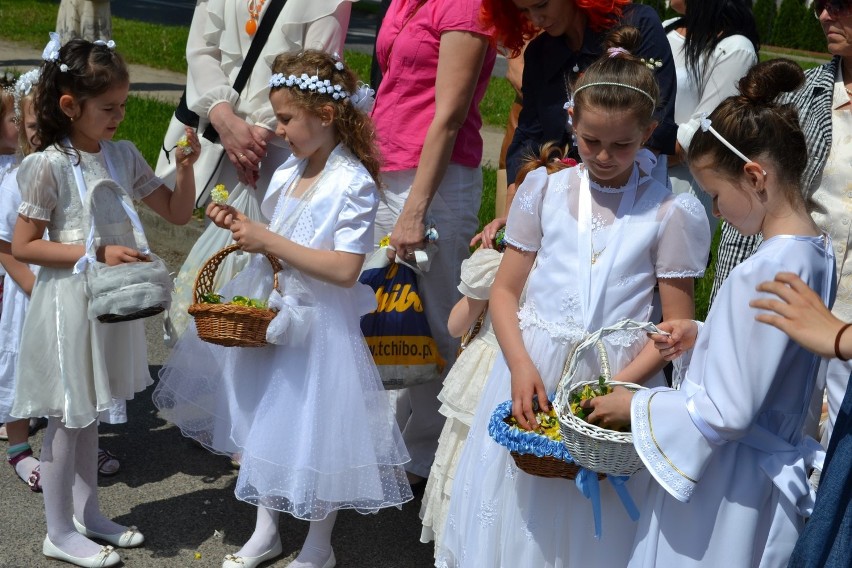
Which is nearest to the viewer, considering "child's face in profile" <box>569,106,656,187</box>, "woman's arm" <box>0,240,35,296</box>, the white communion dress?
the white communion dress

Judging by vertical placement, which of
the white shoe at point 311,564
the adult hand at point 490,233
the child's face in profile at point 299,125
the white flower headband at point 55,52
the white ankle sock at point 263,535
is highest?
the white flower headband at point 55,52

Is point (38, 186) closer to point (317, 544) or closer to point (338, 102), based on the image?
point (338, 102)

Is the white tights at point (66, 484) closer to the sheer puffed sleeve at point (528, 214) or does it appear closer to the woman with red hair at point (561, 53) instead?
the woman with red hair at point (561, 53)

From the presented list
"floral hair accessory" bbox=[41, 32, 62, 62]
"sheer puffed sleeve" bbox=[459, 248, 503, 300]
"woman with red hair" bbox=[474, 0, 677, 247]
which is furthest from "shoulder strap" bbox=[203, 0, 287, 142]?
"sheer puffed sleeve" bbox=[459, 248, 503, 300]

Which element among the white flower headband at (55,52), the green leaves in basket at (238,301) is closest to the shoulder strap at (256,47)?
the white flower headband at (55,52)

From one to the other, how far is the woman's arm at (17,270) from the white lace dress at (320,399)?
97 cm

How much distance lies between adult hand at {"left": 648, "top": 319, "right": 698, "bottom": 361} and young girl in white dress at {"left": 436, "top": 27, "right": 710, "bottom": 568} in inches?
4.1

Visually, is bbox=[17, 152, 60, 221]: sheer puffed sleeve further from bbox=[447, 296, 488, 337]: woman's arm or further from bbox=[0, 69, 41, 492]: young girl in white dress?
bbox=[447, 296, 488, 337]: woman's arm

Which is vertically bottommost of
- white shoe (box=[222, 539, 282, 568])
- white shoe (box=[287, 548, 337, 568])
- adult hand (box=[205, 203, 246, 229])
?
white shoe (box=[222, 539, 282, 568])

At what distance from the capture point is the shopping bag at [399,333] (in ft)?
13.8

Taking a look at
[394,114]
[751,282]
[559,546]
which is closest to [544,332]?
[559,546]

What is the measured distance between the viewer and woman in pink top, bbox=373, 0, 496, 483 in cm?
413

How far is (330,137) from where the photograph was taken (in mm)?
3938

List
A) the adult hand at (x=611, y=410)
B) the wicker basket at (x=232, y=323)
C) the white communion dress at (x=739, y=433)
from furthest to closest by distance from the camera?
the wicker basket at (x=232, y=323) → the adult hand at (x=611, y=410) → the white communion dress at (x=739, y=433)
